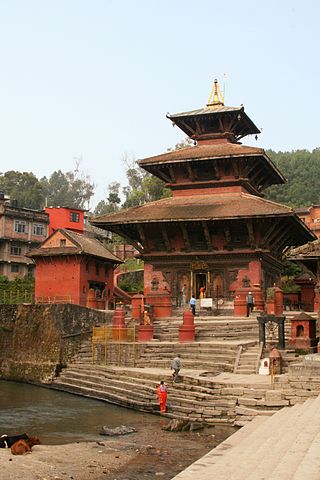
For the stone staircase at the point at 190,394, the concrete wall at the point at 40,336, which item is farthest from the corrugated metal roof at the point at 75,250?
the stone staircase at the point at 190,394

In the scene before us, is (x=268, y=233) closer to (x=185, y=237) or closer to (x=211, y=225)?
(x=211, y=225)

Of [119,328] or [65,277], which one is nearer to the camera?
[119,328]

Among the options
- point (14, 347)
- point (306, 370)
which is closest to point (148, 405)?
point (306, 370)

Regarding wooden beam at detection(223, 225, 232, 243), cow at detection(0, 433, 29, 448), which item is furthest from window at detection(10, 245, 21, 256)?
cow at detection(0, 433, 29, 448)

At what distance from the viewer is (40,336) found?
3522 centimetres

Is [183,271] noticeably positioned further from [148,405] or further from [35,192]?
[35,192]

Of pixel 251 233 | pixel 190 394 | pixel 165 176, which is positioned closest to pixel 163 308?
pixel 251 233

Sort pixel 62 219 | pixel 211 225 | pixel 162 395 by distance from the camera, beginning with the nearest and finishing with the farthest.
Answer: pixel 162 395 → pixel 211 225 → pixel 62 219

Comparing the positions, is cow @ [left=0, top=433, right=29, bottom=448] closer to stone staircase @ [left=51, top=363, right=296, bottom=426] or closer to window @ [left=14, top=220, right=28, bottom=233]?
stone staircase @ [left=51, top=363, right=296, bottom=426]

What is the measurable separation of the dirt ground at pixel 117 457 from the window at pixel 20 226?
4792cm

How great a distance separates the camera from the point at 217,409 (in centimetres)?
2145

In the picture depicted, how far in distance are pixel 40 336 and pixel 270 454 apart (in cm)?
2372

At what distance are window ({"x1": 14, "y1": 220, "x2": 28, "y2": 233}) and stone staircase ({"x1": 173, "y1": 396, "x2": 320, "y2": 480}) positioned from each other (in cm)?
5037

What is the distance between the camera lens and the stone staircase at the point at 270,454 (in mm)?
11188
